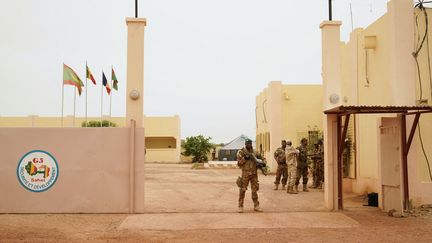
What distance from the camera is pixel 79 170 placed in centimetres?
1062

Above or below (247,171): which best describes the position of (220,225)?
below

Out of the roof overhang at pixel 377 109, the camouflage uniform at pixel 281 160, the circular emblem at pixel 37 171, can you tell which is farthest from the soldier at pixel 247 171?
the camouflage uniform at pixel 281 160

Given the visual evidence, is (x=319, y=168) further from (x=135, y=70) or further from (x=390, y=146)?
(x=135, y=70)

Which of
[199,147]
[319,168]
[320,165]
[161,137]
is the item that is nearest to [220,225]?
[320,165]

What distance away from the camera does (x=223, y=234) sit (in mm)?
8258

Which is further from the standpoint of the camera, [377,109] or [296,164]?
[296,164]

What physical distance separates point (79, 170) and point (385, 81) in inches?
340

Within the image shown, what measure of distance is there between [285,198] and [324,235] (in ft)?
17.4

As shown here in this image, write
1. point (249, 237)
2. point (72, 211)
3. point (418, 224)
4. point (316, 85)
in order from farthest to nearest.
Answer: point (316, 85) → point (72, 211) → point (418, 224) → point (249, 237)

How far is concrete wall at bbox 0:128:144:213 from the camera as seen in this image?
34.7ft

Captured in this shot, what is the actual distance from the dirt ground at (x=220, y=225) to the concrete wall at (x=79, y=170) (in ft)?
1.16

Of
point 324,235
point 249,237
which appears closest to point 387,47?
point 324,235

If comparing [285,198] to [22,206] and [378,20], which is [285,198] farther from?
[22,206]

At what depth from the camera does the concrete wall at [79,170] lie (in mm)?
10562
